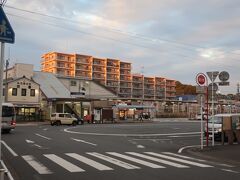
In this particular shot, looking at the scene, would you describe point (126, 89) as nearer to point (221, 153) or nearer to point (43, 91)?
point (43, 91)

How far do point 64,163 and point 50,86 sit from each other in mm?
55367

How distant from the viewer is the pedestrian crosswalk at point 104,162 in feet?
35.3

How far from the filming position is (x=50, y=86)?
65750 mm

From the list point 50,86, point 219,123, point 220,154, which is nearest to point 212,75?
point 220,154

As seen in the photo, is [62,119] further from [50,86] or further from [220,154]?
[220,154]

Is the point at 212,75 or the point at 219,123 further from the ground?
the point at 212,75

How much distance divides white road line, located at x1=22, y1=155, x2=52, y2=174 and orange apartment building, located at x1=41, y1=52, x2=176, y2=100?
9150cm

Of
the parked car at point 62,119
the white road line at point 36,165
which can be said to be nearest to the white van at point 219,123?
the white road line at point 36,165

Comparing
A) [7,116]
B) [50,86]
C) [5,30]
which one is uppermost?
[50,86]

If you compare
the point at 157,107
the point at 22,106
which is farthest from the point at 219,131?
→ the point at 157,107

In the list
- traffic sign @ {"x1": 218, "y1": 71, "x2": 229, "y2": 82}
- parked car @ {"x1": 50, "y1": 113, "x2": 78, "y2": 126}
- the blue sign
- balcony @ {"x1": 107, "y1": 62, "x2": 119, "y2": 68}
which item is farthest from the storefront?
the blue sign

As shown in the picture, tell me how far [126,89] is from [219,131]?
101831 millimetres

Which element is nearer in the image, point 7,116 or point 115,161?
point 115,161

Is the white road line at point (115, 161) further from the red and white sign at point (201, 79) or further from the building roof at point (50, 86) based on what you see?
the building roof at point (50, 86)
